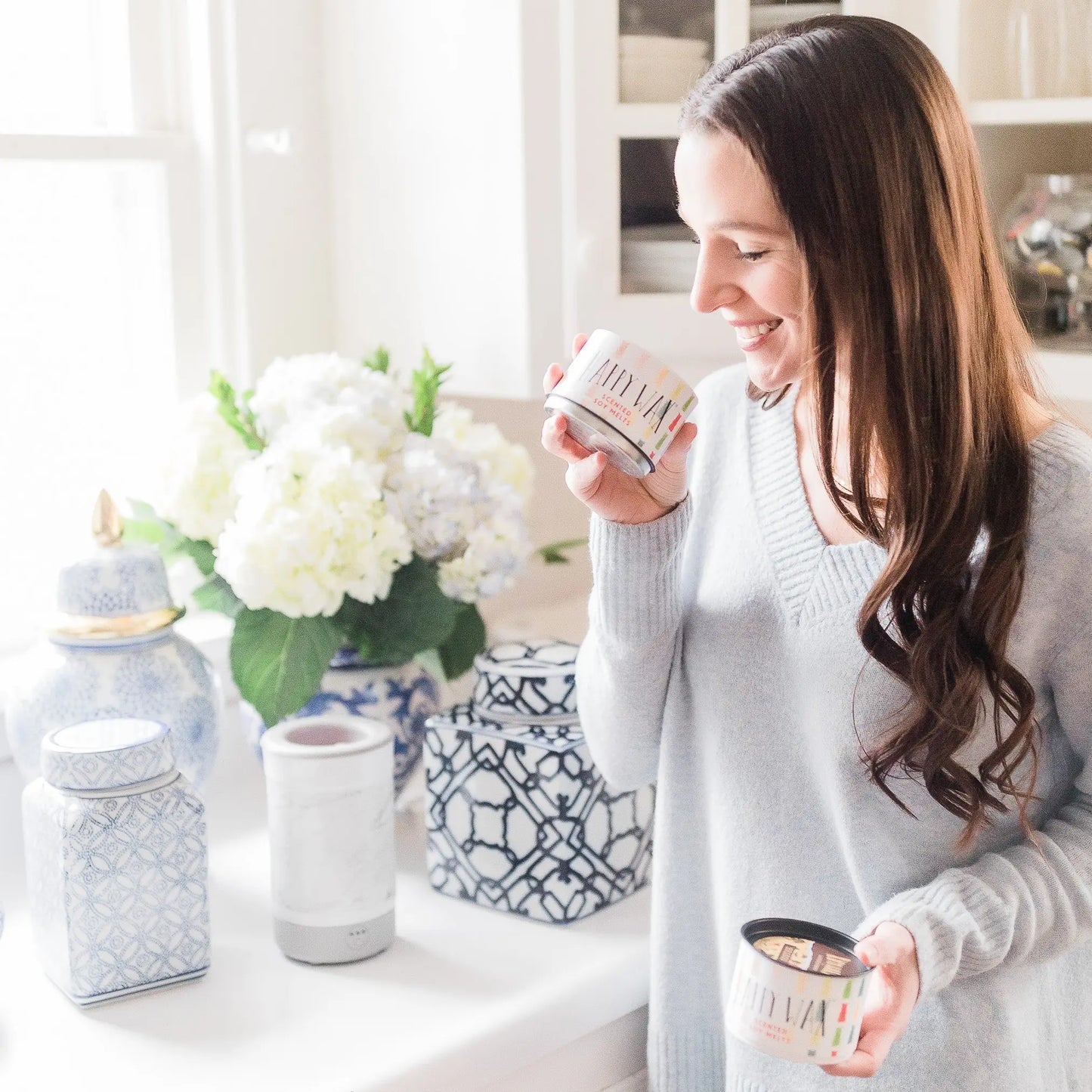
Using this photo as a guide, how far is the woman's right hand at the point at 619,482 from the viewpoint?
3.32ft

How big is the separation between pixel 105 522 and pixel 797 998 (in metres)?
0.73

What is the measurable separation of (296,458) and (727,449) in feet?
1.27

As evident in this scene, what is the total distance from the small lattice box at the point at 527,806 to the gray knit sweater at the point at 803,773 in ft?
0.18

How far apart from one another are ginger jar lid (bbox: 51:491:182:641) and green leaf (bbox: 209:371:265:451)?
0.53ft

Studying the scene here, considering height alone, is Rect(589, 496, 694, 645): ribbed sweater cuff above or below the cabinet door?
below

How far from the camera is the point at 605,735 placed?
1.15m

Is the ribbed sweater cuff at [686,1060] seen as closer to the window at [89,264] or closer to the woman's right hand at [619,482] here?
the woman's right hand at [619,482]

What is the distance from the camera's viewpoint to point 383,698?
1386mm

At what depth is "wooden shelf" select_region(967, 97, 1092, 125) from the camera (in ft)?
4.49

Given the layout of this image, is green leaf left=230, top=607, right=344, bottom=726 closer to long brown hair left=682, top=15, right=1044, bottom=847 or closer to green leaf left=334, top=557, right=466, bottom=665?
green leaf left=334, top=557, right=466, bottom=665

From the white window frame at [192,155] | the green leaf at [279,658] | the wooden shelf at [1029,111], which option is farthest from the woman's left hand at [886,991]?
the white window frame at [192,155]

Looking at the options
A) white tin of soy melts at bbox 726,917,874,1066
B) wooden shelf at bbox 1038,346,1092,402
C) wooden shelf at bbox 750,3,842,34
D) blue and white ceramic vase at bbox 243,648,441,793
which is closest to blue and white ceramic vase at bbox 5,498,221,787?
blue and white ceramic vase at bbox 243,648,441,793

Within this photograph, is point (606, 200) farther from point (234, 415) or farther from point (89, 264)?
point (89, 264)

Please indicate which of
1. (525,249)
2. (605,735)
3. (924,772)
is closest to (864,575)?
(924,772)
